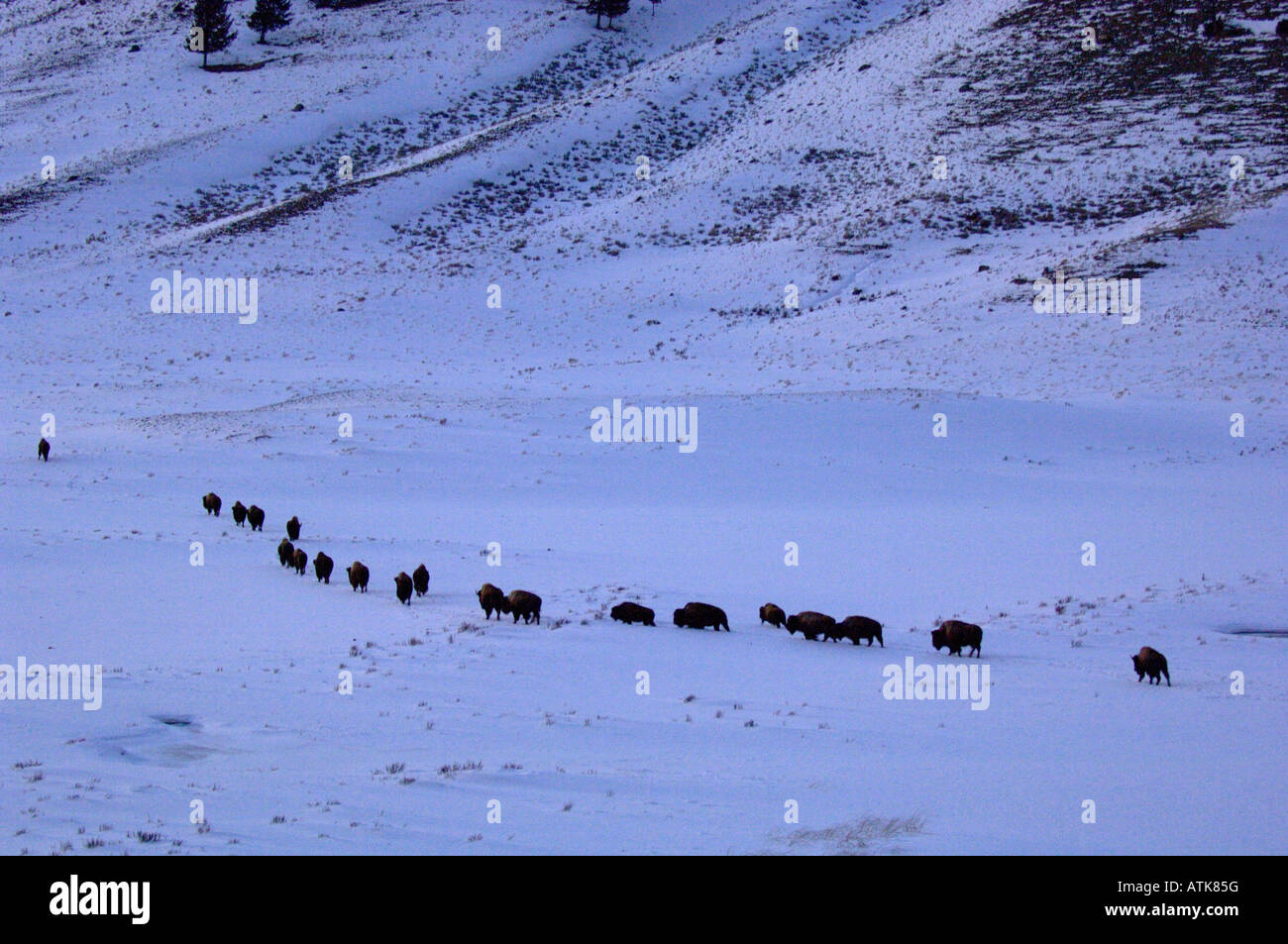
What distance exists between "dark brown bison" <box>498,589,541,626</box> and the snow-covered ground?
0.39 meters

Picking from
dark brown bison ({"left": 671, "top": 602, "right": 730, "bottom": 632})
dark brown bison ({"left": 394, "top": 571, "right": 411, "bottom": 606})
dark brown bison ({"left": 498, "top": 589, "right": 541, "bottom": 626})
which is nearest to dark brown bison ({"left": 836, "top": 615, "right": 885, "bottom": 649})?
dark brown bison ({"left": 671, "top": 602, "right": 730, "bottom": 632})

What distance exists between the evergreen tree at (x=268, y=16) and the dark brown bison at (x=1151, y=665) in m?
97.0

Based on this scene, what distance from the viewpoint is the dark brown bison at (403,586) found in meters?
18.4

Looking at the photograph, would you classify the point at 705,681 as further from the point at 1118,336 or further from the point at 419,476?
the point at 1118,336

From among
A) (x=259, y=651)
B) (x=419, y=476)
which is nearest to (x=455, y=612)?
(x=259, y=651)

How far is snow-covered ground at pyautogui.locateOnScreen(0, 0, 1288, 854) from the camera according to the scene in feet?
33.8

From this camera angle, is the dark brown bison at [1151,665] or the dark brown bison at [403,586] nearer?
the dark brown bison at [1151,665]

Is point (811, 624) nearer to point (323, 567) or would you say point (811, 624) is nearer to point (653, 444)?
point (323, 567)

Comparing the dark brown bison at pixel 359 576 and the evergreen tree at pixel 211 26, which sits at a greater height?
the evergreen tree at pixel 211 26

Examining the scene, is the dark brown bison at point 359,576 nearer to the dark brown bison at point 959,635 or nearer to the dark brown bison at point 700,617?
the dark brown bison at point 700,617

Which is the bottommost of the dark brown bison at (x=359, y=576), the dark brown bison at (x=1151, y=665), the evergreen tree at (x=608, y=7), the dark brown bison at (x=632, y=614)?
the dark brown bison at (x=1151, y=665)

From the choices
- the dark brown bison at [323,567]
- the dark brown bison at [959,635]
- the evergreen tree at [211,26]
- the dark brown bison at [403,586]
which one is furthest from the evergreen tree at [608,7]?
the dark brown bison at [959,635]

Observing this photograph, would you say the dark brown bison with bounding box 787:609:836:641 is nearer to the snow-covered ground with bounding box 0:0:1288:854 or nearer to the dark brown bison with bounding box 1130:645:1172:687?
the snow-covered ground with bounding box 0:0:1288:854
